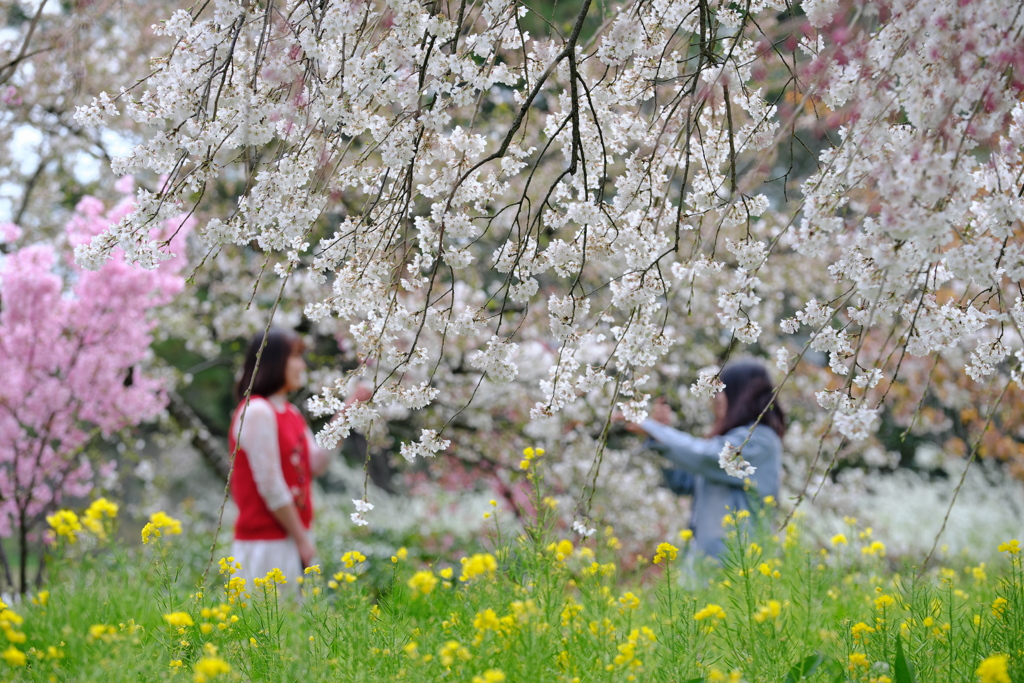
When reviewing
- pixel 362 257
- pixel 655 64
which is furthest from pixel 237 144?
pixel 655 64

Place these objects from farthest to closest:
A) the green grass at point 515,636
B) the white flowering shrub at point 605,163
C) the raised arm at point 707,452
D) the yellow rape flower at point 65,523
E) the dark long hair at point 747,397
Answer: the dark long hair at point 747,397, the raised arm at point 707,452, the yellow rape flower at point 65,523, the green grass at point 515,636, the white flowering shrub at point 605,163

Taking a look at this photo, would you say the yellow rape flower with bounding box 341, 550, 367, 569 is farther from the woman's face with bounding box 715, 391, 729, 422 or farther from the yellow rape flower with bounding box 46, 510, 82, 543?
the woman's face with bounding box 715, 391, 729, 422

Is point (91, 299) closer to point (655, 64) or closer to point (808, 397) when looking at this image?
point (655, 64)

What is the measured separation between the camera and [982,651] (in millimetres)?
1748

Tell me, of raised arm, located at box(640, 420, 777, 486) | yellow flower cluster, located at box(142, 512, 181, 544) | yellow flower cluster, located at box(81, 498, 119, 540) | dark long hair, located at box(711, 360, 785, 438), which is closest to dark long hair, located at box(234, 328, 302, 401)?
yellow flower cluster, located at box(81, 498, 119, 540)

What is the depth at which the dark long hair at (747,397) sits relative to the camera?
3.71m

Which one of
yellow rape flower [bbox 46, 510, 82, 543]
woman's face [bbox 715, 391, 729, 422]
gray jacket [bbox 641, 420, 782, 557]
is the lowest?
yellow rape flower [bbox 46, 510, 82, 543]

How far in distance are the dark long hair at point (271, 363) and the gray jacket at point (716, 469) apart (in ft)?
5.71

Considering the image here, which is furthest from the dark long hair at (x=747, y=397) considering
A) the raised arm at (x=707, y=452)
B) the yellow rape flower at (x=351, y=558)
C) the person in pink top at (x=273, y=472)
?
the yellow rape flower at (x=351, y=558)

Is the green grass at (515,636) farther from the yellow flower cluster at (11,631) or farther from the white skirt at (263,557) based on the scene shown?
the white skirt at (263,557)

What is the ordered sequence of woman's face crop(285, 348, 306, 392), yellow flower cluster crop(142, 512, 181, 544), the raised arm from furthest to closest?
1. the raised arm
2. woman's face crop(285, 348, 306, 392)
3. yellow flower cluster crop(142, 512, 181, 544)

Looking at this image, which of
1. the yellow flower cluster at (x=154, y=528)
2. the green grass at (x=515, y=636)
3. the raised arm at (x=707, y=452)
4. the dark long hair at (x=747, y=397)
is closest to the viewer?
the green grass at (x=515, y=636)

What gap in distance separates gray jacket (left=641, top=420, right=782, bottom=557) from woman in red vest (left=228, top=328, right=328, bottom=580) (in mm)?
1668

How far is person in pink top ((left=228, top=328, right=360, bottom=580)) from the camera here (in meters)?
3.20
